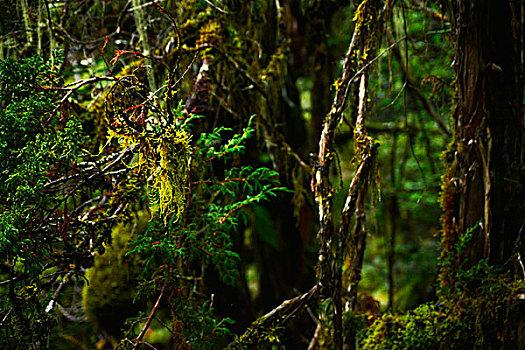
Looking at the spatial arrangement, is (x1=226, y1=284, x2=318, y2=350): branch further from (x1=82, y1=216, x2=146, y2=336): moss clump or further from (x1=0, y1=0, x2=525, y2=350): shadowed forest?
(x1=82, y1=216, x2=146, y2=336): moss clump

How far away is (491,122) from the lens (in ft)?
4.97

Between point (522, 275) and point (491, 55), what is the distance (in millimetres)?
737

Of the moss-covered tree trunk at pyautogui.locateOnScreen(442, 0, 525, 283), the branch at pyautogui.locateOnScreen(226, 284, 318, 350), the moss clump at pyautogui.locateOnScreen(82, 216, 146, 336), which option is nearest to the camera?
the branch at pyautogui.locateOnScreen(226, 284, 318, 350)

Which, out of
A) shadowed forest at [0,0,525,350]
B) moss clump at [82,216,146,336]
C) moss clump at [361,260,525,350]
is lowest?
moss clump at [82,216,146,336]

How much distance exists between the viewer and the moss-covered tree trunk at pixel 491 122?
58.8 inches

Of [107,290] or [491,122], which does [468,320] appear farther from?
[107,290]

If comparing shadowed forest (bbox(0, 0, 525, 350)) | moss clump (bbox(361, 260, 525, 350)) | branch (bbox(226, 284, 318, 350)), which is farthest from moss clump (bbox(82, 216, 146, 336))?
moss clump (bbox(361, 260, 525, 350))

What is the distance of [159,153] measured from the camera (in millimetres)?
1058

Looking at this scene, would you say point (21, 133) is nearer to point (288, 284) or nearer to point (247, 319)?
point (247, 319)

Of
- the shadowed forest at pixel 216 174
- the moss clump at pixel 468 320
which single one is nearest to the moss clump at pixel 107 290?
the shadowed forest at pixel 216 174

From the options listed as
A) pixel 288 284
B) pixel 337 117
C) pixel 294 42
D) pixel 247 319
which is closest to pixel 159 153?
pixel 337 117

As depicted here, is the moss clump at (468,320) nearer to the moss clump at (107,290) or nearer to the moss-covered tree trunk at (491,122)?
the moss-covered tree trunk at (491,122)

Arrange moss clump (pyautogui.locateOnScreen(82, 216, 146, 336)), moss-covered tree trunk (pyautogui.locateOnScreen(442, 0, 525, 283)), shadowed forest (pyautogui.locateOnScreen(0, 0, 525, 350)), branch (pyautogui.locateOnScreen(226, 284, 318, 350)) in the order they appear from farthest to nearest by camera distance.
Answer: moss clump (pyautogui.locateOnScreen(82, 216, 146, 336)) → moss-covered tree trunk (pyautogui.locateOnScreen(442, 0, 525, 283)) → branch (pyautogui.locateOnScreen(226, 284, 318, 350)) → shadowed forest (pyautogui.locateOnScreen(0, 0, 525, 350))

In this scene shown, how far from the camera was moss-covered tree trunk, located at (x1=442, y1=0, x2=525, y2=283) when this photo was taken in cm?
149
